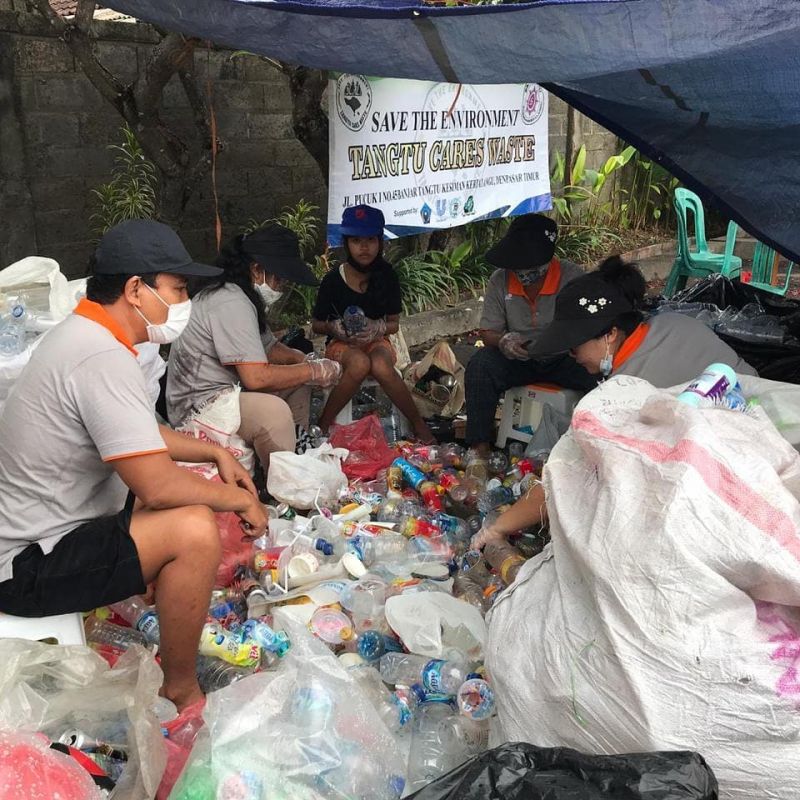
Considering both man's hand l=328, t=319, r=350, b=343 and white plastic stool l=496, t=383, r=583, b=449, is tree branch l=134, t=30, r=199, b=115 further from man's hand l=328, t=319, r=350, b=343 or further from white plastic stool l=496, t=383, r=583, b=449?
white plastic stool l=496, t=383, r=583, b=449

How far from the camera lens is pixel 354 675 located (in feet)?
8.54

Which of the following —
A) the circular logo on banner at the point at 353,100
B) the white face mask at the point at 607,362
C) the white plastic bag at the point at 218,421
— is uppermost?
the circular logo on banner at the point at 353,100

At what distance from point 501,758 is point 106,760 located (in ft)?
3.40

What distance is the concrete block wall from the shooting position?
5398 millimetres

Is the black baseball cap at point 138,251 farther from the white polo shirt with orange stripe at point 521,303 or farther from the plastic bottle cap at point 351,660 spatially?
the white polo shirt with orange stripe at point 521,303

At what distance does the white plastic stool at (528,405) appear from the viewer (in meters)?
4.45

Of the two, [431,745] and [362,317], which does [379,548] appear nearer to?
[431,745]

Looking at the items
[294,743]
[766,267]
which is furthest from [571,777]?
[766,267]

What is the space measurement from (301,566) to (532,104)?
5865 mm

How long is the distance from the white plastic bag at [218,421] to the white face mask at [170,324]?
1.12 meters

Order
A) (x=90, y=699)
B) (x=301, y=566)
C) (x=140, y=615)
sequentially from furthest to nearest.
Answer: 1. (x=301, y=566)
2. (x=140, y=615)
3. (x=90, y=699)

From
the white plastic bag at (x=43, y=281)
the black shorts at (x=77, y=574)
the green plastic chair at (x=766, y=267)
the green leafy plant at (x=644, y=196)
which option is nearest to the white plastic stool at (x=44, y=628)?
the black shorts at (x=77, y=574)

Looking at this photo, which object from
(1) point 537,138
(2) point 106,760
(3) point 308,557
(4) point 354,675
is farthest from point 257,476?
(1) point 537,138

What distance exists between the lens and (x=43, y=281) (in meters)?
3.94
